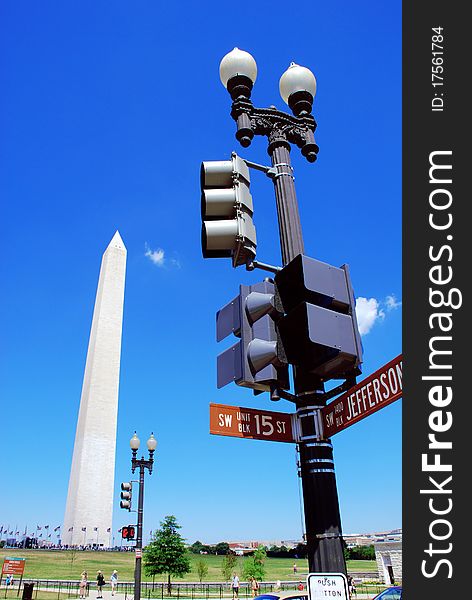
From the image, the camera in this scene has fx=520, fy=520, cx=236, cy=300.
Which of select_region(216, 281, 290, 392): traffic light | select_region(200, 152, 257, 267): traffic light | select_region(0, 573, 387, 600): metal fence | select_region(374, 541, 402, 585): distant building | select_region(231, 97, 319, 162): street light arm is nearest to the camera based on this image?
select_region(216, 281, 290, 392): traffic light

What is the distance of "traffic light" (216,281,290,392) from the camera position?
3.53 m

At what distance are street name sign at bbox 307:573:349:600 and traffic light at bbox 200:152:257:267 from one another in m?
2.14

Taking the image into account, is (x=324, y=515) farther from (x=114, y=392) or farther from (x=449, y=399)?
(x=114, y=392)

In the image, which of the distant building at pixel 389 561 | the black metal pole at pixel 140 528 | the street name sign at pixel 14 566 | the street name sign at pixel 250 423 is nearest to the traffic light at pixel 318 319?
the street name sign at pixel 250 423

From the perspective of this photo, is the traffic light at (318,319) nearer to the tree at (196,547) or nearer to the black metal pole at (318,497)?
the black metal pole at (318,497)

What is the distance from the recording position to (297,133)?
16.6 feet

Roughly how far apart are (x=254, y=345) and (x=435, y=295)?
122cm

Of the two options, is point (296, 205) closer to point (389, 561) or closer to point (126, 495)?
point (126, 495)

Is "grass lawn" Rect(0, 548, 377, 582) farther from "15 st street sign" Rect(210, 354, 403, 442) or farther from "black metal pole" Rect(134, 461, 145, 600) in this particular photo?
"15 st street sign" Rect(210, 354, 403, 442)

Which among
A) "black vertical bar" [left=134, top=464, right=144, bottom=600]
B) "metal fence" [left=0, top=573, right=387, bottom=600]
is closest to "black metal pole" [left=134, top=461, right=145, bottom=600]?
"black vertical bar" [left=134, top=464, right=144, bottom=600]

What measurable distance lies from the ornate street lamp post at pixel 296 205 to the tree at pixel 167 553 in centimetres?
3844

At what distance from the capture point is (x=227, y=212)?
151 inches

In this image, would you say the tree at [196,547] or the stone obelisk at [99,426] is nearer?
the stone obelisk at [99,426]

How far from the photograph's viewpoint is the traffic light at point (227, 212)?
148 inches
